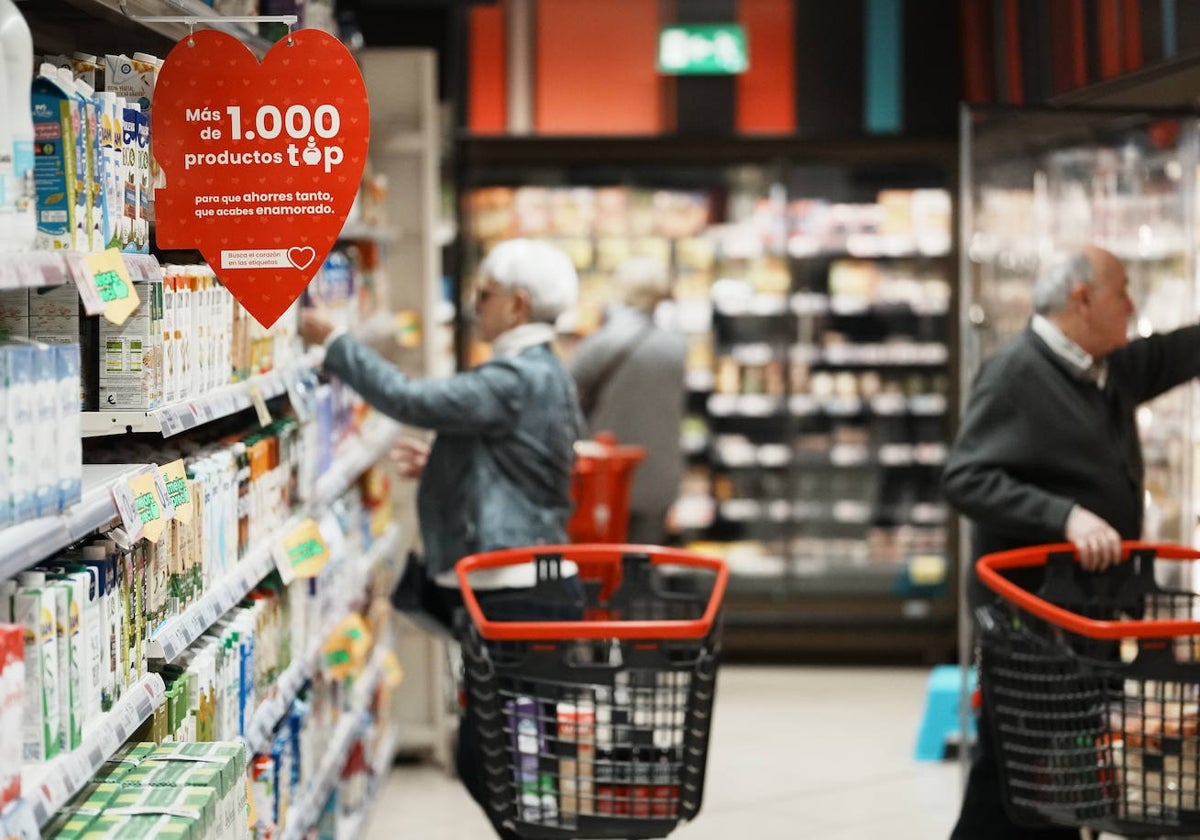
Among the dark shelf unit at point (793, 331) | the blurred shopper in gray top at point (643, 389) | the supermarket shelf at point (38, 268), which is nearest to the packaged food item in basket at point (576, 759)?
the supermarket shelf at point (38, 268)

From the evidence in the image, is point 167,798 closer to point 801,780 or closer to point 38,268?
point 38,268

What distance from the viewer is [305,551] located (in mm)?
3818

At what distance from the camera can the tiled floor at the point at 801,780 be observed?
5340 millimetres

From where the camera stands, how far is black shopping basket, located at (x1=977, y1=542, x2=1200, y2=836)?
3064mm

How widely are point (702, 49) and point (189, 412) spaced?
217 inches

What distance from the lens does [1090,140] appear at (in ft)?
16.9

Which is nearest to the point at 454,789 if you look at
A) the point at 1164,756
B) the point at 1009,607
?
the point at 1009,607

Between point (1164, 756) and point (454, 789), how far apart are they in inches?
127

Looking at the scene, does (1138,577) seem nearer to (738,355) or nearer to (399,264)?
(399,264)

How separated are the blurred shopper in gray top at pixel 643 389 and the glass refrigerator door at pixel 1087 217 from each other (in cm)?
186

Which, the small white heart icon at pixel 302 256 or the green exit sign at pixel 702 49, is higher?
the green exit sign at pixel 702 49

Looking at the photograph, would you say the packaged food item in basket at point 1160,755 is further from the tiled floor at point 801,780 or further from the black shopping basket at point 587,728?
the tiled floor at point 801,780

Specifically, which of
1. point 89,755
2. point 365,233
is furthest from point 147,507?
point 365,233

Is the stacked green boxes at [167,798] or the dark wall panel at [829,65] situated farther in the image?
the dark wall panel at [829,65]
